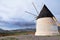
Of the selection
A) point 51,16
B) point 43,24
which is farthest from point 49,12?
point 43,24

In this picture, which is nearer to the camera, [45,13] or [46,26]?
[46,26]

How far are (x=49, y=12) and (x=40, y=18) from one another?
262 cm

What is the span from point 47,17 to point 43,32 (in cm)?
292

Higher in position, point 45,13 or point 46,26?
point 45,13

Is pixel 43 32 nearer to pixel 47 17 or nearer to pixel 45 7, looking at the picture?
pixel 47 17

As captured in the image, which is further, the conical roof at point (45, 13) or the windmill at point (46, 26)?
the conical roof at point (45, 13)

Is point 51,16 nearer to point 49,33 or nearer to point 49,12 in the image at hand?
point 49,12

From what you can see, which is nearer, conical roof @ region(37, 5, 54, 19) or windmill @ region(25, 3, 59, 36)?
windmill @ region(25, 3, 59, 36)

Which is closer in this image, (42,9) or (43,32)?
(43,32)

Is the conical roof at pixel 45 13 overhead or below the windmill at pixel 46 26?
overhead

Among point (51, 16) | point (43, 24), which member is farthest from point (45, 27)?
point (51, 16)

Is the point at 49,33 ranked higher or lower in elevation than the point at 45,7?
lower

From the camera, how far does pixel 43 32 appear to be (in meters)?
31.9

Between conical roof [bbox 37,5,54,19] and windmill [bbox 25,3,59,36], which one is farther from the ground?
conical roof [bbox 37,5,54,19]
